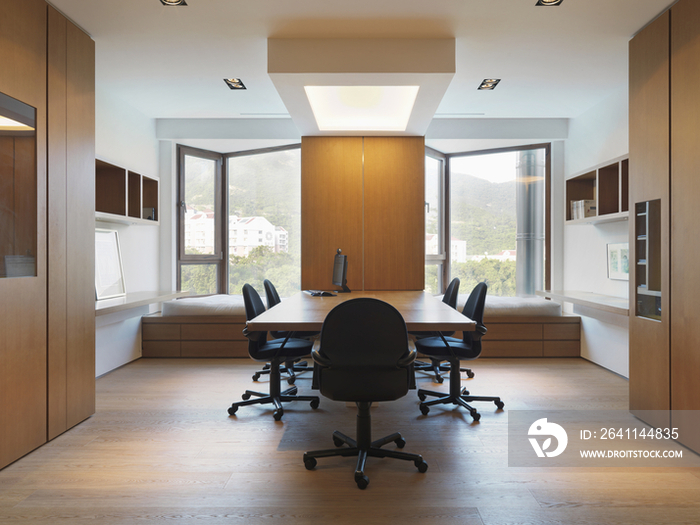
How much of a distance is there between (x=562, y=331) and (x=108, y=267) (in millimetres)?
5107

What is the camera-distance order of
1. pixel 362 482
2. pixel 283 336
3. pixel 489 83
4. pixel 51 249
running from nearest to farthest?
pixel 362 482
pixel 51 249
pixel 283 336
pixel 489 83

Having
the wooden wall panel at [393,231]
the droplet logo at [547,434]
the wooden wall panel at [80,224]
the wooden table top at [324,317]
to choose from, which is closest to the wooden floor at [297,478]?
the droplet logo at [547,434]

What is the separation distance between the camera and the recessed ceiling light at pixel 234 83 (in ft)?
14.2

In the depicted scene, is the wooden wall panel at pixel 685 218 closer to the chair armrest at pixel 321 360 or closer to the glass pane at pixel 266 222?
the chair armrest at pixel 321 360

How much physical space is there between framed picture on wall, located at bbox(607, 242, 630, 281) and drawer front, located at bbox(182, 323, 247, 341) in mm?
4113

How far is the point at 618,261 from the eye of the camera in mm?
4648

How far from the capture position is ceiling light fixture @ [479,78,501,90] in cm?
432

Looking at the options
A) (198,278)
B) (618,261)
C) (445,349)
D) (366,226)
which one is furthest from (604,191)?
(198,278)

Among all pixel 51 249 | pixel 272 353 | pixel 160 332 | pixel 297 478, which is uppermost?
pixel 51 249

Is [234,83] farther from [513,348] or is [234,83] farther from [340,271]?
[513,348]

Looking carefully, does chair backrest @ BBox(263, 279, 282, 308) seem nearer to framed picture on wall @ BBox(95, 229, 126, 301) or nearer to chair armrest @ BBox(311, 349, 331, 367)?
framed picture on wall @ BBox(95, 229, 126, 301)

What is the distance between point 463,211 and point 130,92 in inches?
169

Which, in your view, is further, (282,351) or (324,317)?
(282,351)

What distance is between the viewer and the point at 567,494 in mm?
2283
